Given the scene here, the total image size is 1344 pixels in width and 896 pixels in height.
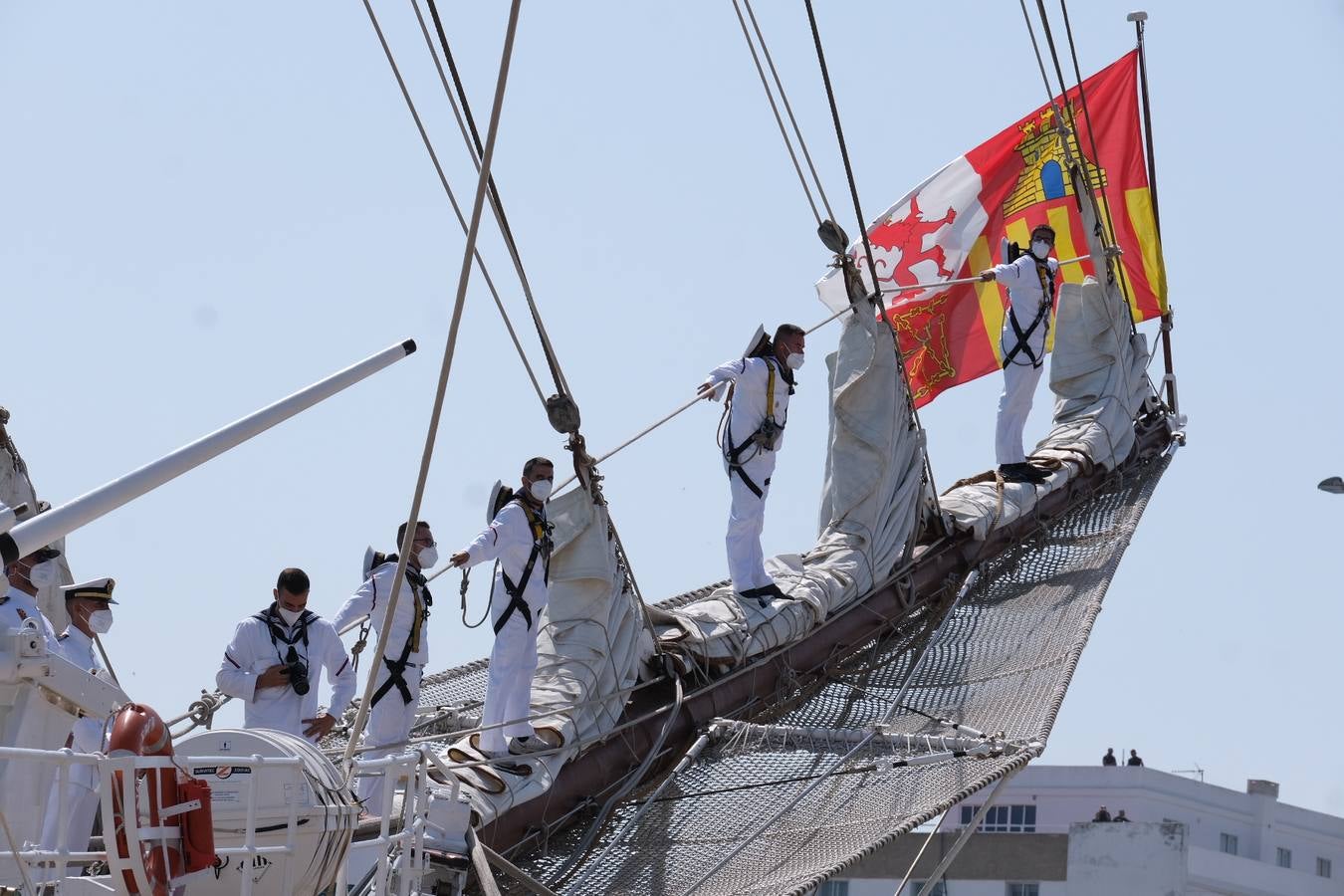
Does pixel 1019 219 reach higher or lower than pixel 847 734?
higher

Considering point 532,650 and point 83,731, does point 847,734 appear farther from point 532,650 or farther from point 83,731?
point 83,731

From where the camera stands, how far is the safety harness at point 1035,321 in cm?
1603

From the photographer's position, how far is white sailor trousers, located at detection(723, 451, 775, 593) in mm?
13039

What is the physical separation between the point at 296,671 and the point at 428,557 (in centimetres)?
118

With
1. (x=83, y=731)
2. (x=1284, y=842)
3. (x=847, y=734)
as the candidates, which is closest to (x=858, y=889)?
(x=1284, y=842)

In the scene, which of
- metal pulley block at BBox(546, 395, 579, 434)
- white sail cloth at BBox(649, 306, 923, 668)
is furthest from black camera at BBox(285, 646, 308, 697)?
white sail cloth at BBox(649, 306, 923, 668)

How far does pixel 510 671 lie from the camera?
10.7 metres

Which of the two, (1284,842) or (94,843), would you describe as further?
(1284,842)

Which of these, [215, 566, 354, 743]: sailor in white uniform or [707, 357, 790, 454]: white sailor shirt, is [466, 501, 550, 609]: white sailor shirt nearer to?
[215, 566, 354, 743]: sailor in white uniform

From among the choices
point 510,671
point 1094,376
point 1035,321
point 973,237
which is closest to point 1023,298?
point 1035,321

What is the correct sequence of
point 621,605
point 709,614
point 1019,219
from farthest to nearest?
point 1019,219 → point 709,614 → point 621,605

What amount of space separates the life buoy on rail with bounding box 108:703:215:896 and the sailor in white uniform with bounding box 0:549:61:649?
5.53ft

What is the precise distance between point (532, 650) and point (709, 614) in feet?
7.22

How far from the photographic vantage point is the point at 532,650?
10.7m
